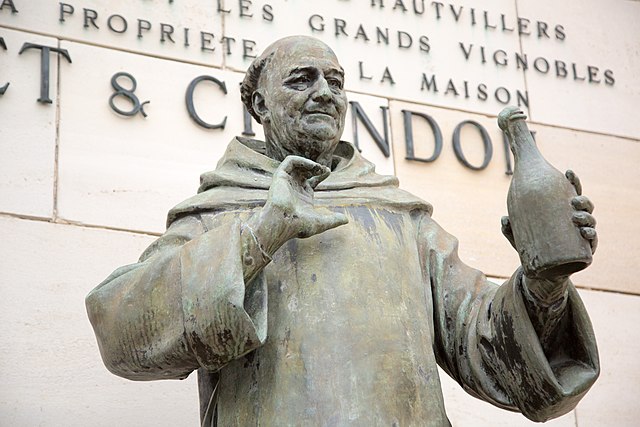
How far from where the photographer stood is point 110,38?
7086 mm

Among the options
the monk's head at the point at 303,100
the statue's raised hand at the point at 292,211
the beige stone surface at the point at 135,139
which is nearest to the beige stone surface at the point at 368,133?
the beige stone surface at the point at 135,139

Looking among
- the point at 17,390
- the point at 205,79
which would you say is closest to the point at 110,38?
the point at 205,79

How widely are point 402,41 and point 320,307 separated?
10.5ft

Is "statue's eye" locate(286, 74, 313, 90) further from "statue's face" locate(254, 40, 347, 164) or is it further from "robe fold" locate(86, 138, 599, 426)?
"robe fold" locate(86, 138, 599, 426)

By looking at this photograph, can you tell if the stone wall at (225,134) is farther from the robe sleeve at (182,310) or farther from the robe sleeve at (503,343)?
the robe sleeve at (503,343)

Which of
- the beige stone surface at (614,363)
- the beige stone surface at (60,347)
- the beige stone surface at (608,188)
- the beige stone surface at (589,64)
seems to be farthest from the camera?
the beige stone surface at (589,64)

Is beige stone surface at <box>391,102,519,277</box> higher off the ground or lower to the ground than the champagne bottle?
higher

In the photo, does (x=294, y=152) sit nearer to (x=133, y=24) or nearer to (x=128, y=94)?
(x=128, y=94)

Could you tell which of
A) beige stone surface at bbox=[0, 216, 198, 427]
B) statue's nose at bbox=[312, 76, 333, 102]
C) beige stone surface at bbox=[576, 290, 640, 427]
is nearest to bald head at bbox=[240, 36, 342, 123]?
statue's nose at bbox=[312, 76, 333, 102]

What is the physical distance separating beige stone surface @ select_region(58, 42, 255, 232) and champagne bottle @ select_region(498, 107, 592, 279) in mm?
2485

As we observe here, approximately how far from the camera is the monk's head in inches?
204

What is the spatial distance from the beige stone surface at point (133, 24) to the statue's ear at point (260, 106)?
1.78m

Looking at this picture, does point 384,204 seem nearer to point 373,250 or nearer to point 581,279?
point 373,250

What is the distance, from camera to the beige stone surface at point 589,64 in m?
8.05
